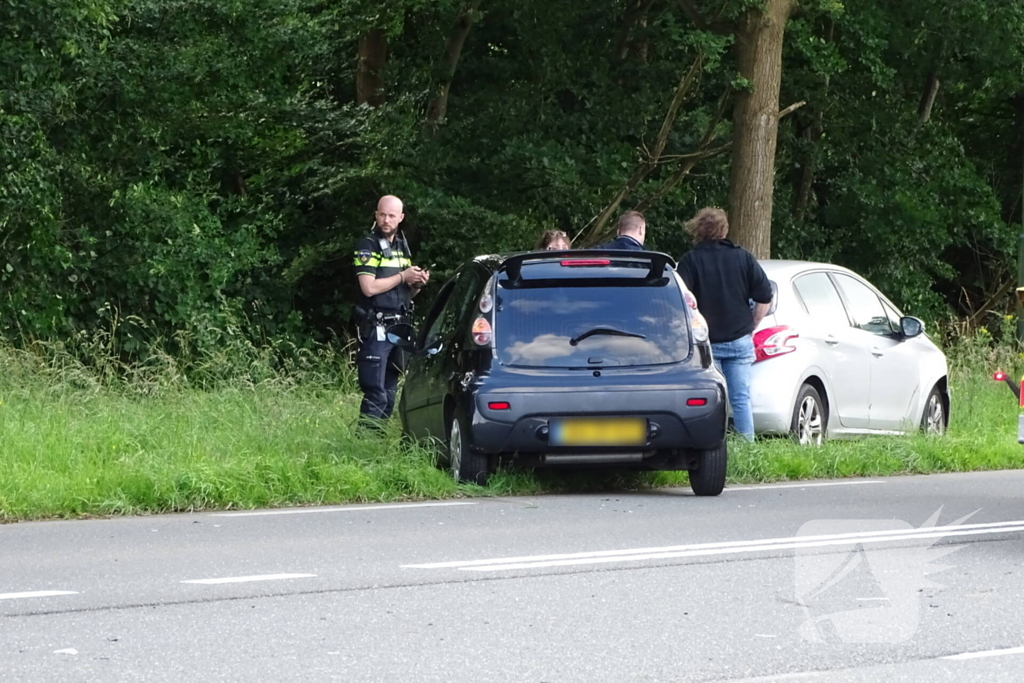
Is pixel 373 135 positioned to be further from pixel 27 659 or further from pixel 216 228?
pixel 27 659

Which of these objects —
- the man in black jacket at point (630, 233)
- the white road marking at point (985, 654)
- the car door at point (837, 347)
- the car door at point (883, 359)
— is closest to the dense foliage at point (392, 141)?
the car door at point (883, 359)

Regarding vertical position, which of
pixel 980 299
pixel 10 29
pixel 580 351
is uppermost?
pixel 10 29

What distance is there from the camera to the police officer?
13.3m

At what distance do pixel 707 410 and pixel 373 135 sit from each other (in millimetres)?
14427

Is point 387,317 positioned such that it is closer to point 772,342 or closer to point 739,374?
point 739,374

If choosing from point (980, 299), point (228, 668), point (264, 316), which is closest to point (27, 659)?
point (228, 668)

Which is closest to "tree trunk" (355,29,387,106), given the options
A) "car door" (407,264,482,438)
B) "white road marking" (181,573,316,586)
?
"car door" (407,264,482,438)

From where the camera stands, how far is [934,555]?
8.47 meters

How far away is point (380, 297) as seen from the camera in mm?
13430

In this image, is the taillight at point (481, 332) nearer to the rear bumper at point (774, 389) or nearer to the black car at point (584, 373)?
the black car at point (584, 373)

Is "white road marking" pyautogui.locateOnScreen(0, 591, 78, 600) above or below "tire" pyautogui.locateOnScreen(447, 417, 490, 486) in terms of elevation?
above

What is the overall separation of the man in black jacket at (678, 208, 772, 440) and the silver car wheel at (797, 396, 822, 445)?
773 millimetres

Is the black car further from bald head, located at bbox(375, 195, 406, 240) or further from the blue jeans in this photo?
bald head, located at bbox(375, 195, 406, 240)

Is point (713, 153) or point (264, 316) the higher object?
point (713, 153)
